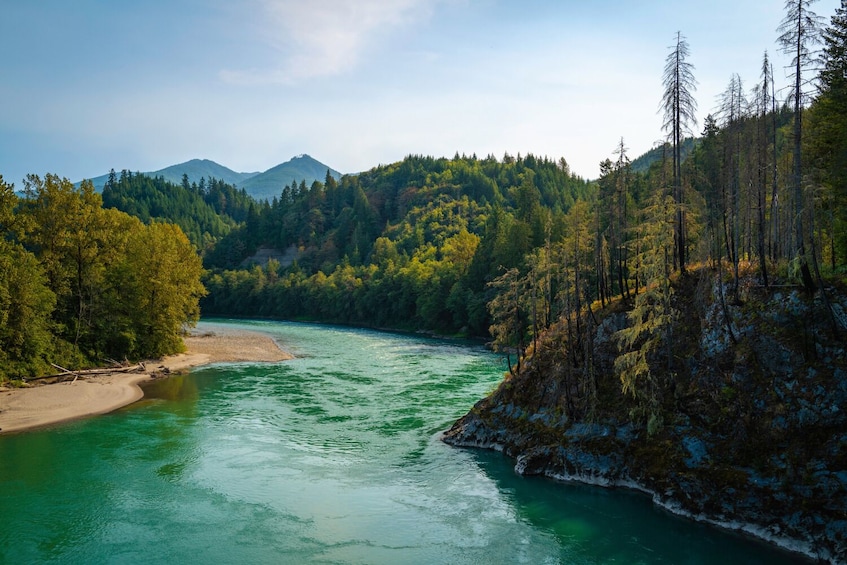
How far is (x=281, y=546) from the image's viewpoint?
21.1 meters

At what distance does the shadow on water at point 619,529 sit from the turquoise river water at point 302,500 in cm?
7

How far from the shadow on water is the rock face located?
0.64m

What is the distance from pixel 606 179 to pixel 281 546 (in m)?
60.5

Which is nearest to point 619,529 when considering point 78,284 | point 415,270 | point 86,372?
point 86,372

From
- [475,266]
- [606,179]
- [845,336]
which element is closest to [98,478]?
[845,336]

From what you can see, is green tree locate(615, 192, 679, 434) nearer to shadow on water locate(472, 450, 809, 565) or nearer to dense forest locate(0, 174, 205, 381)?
shadow on water locate(472, 450, 809, 565)

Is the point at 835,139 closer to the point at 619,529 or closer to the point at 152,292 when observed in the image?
the point at 619,529

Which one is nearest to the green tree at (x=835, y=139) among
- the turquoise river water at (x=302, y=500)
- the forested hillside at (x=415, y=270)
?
the turquoise river water at (x=302, y=500)

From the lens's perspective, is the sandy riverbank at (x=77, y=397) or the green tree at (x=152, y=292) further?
the green tree at (x=152, y=292)

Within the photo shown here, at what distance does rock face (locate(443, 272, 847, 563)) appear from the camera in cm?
2078

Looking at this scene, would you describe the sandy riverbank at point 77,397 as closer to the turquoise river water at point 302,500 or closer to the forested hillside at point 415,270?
the turquoise river water at point 302,500

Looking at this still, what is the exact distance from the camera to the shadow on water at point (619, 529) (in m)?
20.4

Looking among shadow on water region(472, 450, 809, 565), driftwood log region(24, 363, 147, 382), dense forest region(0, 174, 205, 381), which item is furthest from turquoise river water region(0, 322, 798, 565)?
dense forest region(0, 174, 205, 381)

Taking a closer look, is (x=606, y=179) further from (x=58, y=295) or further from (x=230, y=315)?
(x=230, y=315)
